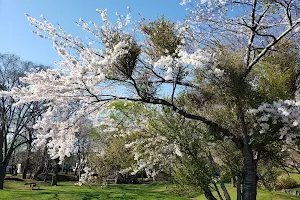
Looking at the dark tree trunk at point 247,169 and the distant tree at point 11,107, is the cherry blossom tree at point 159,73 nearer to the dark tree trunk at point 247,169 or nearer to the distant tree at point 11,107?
the dark tree trunk at point 247,169

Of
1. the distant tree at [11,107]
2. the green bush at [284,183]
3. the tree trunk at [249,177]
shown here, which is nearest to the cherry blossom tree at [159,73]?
the tree trunk at [249,177]

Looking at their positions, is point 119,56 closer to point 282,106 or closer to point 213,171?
point 282,106

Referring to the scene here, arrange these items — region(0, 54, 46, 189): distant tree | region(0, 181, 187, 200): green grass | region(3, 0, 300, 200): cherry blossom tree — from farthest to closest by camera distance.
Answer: region(0, 54, 46, 189): distant tree, region(0, 181, 187, 200): green grass, region(3, 0, 300, 200): cherry blossom tree

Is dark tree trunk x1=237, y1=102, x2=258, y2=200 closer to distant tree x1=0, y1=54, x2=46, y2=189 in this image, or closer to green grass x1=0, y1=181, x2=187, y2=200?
green grass x1=0, y1=181, x2=187, y2=200

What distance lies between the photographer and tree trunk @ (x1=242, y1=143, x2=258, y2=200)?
5.15m

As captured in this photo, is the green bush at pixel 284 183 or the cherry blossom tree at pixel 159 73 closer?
the cherry blossom tree at pixel 159 73

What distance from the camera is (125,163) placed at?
1736 cm

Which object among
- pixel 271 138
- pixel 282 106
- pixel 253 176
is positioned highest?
pixel 282 106

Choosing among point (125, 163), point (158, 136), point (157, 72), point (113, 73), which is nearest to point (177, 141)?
point (158, 136)

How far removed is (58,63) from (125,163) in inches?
519

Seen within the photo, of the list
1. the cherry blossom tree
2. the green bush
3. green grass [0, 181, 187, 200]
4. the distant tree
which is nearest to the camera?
the cherry blossom tree

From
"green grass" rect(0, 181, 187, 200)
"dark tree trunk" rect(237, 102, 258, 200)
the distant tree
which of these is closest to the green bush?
"green grass" rect(0, 181, 187, 200)

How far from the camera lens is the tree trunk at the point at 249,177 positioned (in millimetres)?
5152

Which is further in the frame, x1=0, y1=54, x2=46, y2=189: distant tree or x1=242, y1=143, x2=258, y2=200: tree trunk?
x1=0, y1=54, x2=46, y2=189: distant tree
